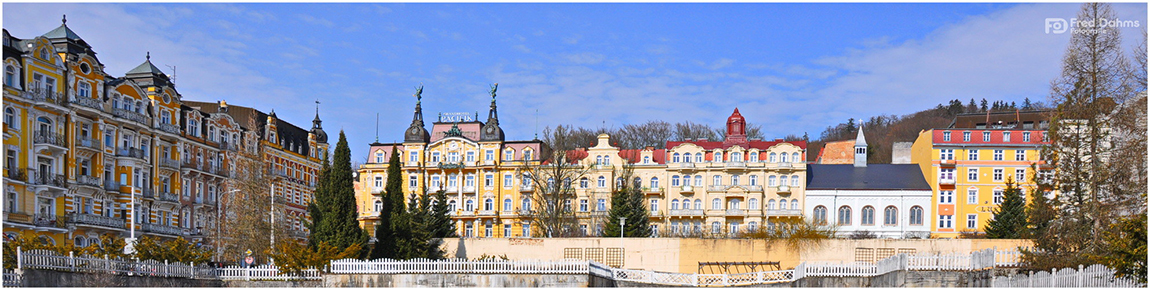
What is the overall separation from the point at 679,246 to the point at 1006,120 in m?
50.7

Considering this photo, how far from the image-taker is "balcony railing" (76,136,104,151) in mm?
46594

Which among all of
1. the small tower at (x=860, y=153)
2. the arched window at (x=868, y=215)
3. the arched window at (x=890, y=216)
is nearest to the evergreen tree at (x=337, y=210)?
the arched window at (x=868, y=215)

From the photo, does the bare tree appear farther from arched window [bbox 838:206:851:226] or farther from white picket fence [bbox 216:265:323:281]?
white picket fence [bbox 216:265:323:281]

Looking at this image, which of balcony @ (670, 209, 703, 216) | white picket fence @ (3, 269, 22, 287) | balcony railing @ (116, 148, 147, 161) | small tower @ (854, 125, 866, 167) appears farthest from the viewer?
small tower @ (854, 125, 866, 167)

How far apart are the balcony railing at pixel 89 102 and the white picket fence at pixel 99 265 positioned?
41.8ft

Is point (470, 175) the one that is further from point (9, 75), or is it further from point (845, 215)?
point (9, 75)

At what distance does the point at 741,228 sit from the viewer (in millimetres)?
71625

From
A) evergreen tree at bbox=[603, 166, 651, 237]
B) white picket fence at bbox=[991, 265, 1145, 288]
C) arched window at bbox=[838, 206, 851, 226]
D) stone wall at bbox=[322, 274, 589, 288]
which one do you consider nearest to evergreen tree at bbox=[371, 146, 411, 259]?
stone wall at bbox=[322, 274, 589, 288]

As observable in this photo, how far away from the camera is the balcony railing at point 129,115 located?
4941 cm

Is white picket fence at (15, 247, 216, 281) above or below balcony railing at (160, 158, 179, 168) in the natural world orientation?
below

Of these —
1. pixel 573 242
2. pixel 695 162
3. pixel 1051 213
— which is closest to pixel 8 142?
pixel 573 242

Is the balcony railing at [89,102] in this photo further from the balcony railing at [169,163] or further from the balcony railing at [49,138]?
the balcony railing at [169,163]

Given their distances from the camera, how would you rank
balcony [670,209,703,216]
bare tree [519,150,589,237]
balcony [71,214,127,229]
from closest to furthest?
balcony [71,214,127,229], bare tree [519,150,589,237], balcony [670,209,703,216]

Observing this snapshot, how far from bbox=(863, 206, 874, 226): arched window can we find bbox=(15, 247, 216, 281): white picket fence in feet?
153
